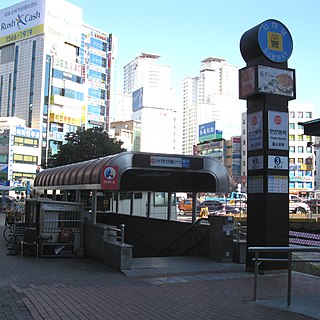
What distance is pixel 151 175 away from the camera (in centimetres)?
1827

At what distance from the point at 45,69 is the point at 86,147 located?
63.3m

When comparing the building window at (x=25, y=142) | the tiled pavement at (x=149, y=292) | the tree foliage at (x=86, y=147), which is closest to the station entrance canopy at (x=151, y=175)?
the tiled pavement at (x=149, y=292)

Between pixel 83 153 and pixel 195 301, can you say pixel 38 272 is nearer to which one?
pixel 195 301

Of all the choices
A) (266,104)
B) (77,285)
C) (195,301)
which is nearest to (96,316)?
(195,301)

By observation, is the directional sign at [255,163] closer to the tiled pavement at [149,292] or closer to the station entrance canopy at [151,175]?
the tiled pavement at [149,292]

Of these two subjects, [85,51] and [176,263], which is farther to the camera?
[85,51]

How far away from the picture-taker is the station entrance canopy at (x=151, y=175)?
42.4 feet

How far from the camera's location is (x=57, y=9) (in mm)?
102688

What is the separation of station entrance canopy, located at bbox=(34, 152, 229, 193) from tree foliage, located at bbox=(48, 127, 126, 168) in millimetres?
16150

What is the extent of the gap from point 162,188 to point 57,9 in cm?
9466

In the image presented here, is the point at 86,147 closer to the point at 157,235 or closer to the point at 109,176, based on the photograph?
the point at 157,235

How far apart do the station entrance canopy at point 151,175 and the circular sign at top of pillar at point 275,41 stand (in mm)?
4609

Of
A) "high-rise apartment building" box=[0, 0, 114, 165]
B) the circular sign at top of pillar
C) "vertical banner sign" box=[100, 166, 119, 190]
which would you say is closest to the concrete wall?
"vertical banner sign" box=[100, 166, 119, 190]

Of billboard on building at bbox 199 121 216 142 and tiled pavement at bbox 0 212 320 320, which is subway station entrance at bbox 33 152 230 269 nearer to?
tiled pavement at bbox 0 212 320 320
